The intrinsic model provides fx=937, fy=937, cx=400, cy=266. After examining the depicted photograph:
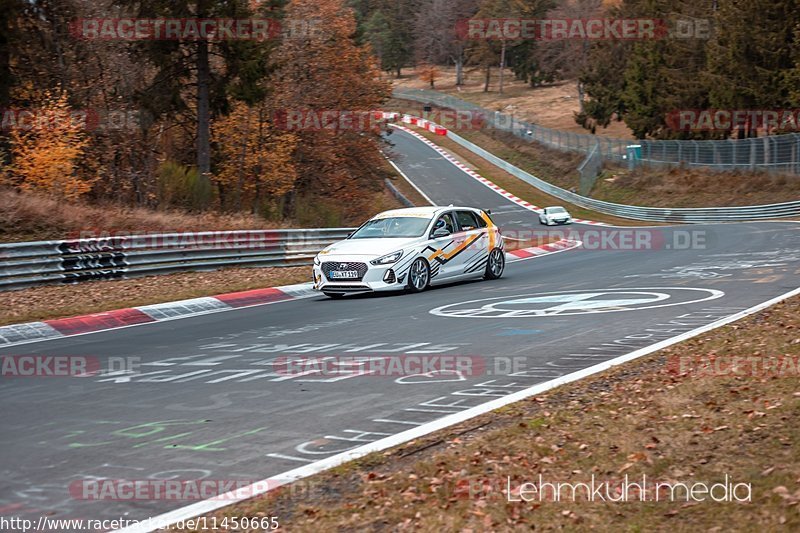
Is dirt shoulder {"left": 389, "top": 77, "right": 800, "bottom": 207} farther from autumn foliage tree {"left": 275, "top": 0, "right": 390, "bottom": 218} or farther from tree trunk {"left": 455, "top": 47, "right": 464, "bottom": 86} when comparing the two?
tree trunk {"left": 455, "top": 47, "right": 464, "bottom": 86}

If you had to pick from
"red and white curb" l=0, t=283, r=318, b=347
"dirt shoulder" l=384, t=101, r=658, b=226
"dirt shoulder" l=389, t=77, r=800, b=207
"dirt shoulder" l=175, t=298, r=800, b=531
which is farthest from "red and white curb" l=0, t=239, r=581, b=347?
"dirt shoulder" l=389, t=77, r=800, b=207

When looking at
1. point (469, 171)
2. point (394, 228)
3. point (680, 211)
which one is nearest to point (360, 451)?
point (394, 228)

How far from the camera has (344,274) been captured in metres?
17.6

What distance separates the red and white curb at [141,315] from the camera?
44.8ft

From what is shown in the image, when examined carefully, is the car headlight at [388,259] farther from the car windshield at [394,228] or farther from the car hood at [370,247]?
the car windshield at [394,228]

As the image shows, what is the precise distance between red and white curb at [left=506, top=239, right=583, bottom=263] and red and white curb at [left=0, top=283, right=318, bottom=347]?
36.1 feet

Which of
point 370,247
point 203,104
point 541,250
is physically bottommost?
point 541,250

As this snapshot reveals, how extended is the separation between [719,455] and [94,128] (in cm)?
2987

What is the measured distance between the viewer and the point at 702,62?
67188mm

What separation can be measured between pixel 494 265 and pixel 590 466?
14.9 metres

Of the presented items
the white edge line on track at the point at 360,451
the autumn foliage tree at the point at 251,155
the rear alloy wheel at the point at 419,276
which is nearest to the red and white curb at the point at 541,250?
the rear alloy wheel at the point at 419,276

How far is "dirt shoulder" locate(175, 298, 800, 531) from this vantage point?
16.1 ft

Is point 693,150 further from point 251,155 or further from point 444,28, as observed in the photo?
point 444,28

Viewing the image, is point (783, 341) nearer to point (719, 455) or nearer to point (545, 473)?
point (719, 455)
